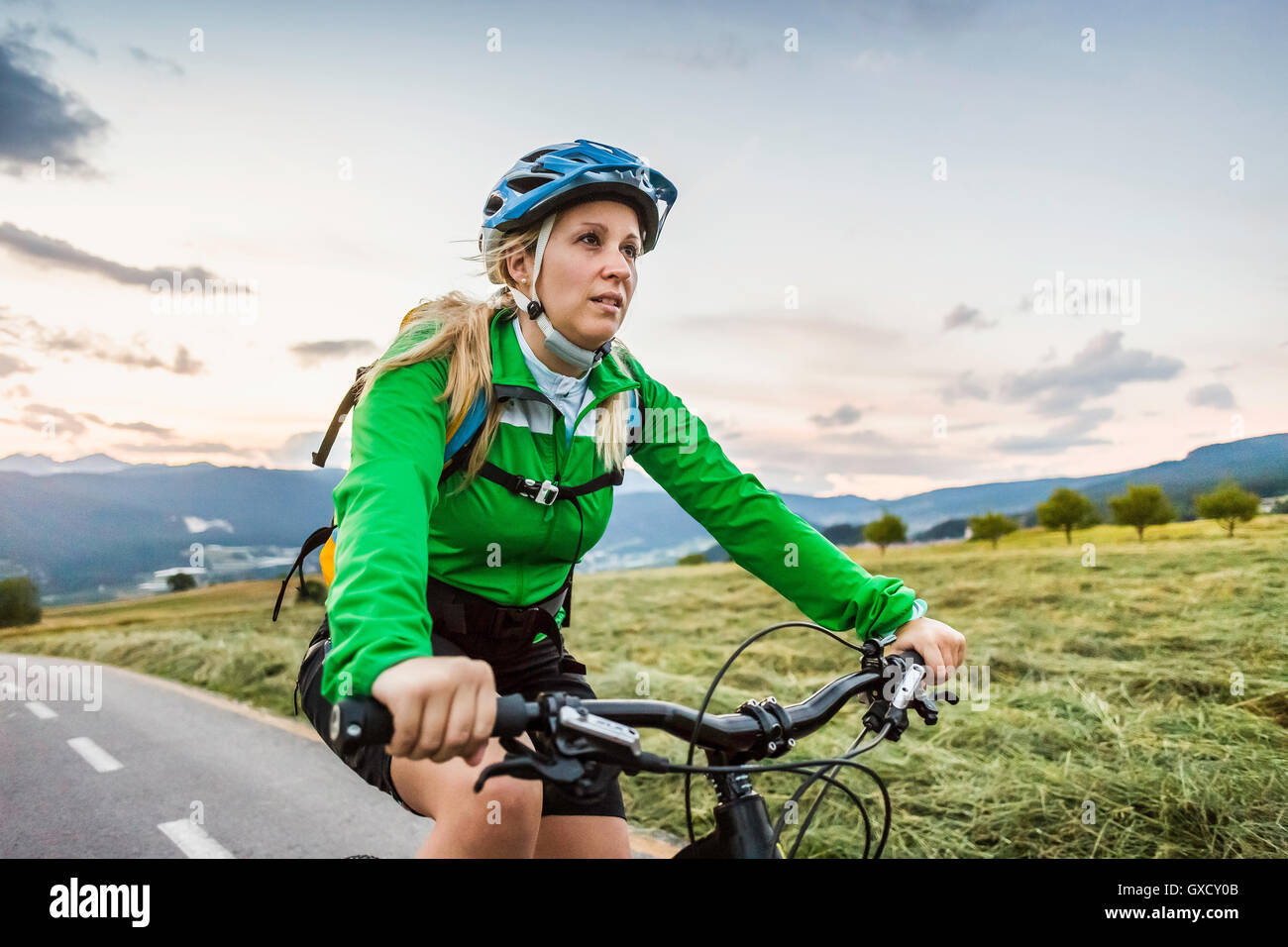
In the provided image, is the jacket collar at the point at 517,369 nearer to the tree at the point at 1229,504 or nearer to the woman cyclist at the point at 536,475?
the woman cyclist at the point at 536,475

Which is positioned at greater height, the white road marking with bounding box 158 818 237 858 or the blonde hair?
the blonde hair

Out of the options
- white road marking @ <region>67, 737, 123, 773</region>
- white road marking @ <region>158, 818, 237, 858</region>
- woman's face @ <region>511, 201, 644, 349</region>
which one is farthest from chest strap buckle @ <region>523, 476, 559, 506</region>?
white road marking @ <region>67, 737, 123, 773</region>

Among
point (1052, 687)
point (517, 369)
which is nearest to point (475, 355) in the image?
point (517, 369)

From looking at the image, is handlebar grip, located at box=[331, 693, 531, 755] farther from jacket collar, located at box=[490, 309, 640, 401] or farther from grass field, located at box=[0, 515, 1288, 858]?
grass field, located at box=[0, 515, 1288, 858]

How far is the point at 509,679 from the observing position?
7.94ft

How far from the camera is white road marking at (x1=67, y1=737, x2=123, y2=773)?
245 inches

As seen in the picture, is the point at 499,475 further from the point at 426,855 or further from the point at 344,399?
the point at 426,855

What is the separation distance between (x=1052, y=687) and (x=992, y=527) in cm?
612

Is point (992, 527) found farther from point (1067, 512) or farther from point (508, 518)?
point (508, 518)

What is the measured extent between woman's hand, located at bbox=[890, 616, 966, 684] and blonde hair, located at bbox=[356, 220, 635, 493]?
2.86 ft
